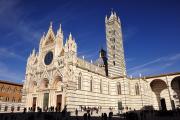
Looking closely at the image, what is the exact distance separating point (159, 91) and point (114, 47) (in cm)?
1709

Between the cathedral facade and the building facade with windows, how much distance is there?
609cm

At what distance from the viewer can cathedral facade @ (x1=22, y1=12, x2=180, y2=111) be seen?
3256 cm

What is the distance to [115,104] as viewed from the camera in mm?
41062

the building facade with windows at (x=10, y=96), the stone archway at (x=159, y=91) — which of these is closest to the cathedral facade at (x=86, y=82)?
the stone archway at (x=159, y=91)

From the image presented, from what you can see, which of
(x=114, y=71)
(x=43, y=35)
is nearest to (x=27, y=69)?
(x=43, y=35)

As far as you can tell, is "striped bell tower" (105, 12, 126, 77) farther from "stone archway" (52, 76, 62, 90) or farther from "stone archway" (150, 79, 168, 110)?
"stone archway" (52, 76, 62, 90)

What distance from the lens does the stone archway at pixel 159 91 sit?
1802 inches

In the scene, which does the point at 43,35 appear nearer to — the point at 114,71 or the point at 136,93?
the point at 114,71

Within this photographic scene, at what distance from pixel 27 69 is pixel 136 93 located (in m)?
26.6

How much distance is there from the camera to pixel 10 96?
45656 mm

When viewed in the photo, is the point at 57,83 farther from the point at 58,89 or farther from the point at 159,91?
the point at 159,91

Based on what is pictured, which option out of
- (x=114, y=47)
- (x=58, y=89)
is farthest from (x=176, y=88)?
(x=58, y=89)

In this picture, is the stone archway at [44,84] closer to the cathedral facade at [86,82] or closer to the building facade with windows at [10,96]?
the cathedral facade at [86,82]

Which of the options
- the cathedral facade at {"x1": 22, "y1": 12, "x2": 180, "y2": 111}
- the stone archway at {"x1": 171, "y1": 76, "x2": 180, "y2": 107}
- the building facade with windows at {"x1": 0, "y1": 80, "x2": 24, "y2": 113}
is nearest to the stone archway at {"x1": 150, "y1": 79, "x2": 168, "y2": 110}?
the cathedral facade at {"x1": 22, "y1": 12, "x2": 180, "y2": 111}
